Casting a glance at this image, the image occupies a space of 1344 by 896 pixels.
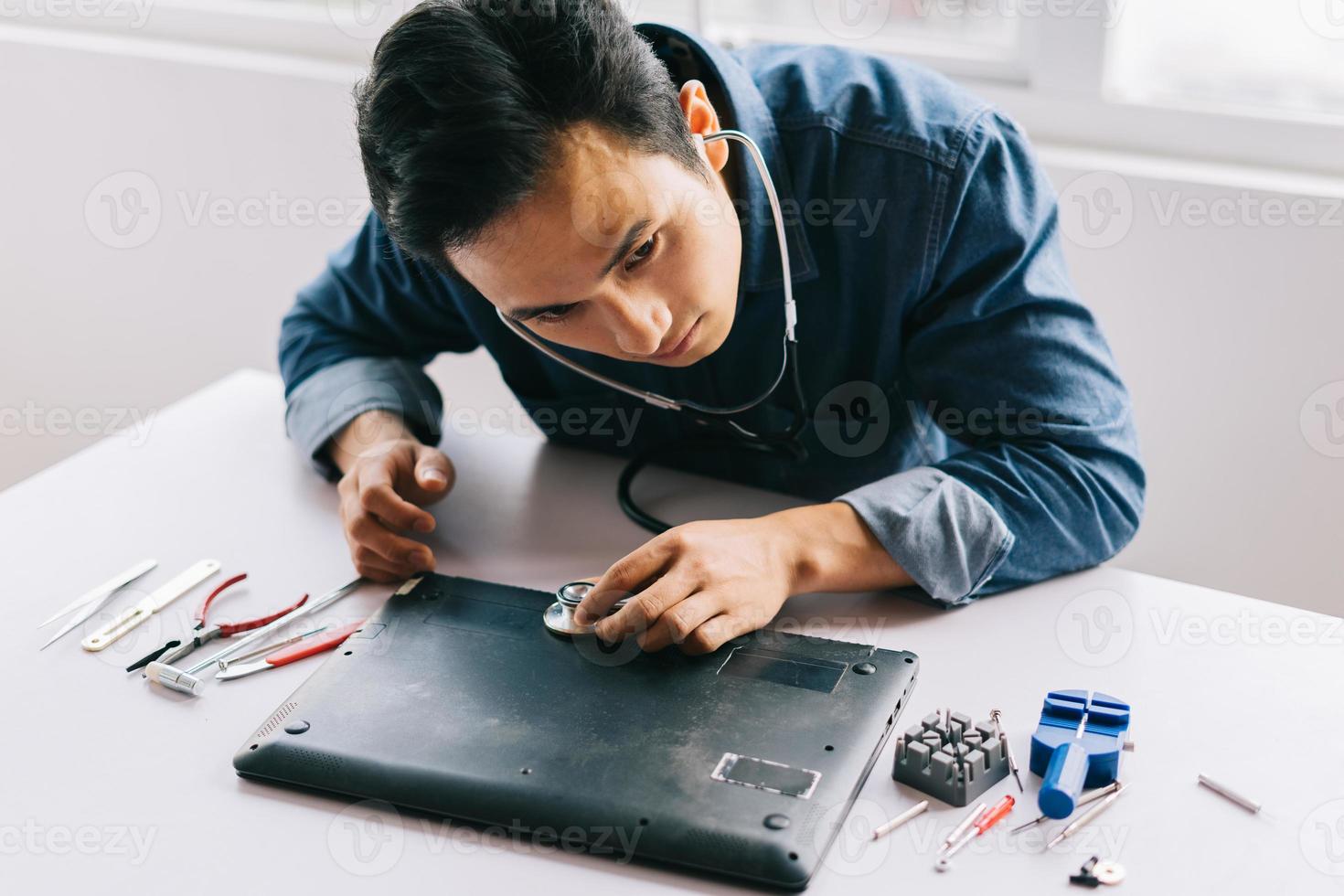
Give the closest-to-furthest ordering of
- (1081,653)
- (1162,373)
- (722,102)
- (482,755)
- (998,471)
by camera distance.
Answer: (482,755), (1081,653), (998,471), (722,102), (1162,373)

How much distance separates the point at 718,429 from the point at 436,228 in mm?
429

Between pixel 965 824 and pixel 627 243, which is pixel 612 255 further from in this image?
A: pixel 965 824

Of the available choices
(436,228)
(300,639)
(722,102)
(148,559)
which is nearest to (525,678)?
(300,639)

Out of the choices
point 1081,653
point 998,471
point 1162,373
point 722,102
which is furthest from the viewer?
point 1162,373

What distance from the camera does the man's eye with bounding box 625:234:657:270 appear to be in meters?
1.01

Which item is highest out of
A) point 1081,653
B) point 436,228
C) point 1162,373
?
point 436,228

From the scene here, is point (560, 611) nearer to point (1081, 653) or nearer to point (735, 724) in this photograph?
point (735, 724)

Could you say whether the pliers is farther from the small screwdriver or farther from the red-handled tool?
the small screwdriver

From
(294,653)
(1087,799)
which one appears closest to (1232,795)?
(1087,799)

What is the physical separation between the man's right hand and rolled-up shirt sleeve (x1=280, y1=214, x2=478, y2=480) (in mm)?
21

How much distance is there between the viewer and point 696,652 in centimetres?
98

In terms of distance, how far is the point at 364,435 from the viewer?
133 centimetres

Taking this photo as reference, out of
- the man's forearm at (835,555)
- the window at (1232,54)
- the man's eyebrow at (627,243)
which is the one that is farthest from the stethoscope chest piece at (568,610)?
the window at (1232,54)

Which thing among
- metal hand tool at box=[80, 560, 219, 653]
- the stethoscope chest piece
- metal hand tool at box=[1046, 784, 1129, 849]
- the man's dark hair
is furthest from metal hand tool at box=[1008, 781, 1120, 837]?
metal hand tool at box=[80, 560, 219, 653]
